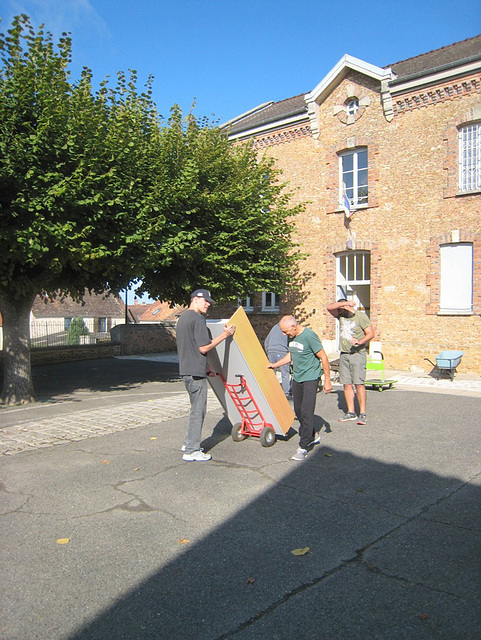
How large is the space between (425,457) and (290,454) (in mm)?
1572

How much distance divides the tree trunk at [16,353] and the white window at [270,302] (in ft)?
35.0

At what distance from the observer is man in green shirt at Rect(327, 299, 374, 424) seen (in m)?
8.16

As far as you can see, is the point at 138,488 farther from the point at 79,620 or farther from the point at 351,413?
the point at 351,413

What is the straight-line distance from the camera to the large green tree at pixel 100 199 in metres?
9.52

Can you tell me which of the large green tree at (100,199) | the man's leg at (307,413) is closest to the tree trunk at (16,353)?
the large green tree at (100,199)

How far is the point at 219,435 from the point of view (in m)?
7.69

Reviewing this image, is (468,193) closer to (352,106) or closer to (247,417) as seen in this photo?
(352,106)

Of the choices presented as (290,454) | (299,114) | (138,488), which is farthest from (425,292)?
(138,488)

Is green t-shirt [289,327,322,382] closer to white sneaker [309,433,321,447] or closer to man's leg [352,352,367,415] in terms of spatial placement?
white sneaker [309,433,321,447]

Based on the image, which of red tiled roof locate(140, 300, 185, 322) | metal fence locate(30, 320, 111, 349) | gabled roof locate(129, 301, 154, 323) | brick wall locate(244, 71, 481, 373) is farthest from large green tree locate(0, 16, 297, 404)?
gabled roof locate(129, 301, 154, 323)

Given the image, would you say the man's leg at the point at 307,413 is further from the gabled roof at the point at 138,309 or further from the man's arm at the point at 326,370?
the gabled roof at the point at 138,309

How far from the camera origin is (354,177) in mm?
17984

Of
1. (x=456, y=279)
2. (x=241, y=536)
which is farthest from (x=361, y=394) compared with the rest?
(x=456, y=279)

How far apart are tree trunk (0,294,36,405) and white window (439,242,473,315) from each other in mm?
11109
